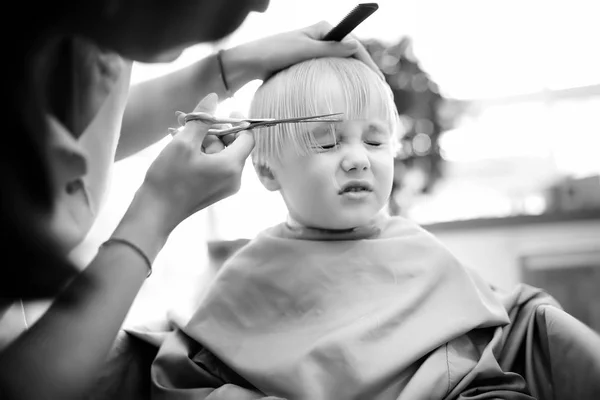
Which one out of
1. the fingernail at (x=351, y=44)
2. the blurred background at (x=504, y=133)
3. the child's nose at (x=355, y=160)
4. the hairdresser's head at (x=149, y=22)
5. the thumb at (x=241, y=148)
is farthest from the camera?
the blurred background at (x=504, y=133)

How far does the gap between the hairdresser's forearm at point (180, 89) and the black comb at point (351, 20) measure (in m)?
0.14

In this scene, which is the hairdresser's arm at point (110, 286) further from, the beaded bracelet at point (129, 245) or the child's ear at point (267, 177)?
the child's ear at point (267, 177)

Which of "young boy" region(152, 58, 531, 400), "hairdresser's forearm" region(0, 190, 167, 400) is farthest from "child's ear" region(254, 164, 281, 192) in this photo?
"hairdresser's forearm" region(0, 190, 167, 400)

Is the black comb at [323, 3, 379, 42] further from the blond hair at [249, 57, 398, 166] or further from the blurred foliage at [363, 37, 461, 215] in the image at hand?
the blurred foliage at [363, 37, 461, 215]

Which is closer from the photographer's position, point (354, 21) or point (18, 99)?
point (18, 99)

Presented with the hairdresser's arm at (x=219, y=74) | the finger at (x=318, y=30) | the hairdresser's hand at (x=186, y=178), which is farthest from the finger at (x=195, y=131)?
the finger at (x=318, y=30)

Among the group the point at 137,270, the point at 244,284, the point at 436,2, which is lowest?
the point at 244,284

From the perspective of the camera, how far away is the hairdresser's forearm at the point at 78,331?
52 cm

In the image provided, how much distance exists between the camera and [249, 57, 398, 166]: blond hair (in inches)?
33.6

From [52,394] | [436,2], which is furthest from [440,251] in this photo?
[436,2]

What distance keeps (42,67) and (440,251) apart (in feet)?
2.08

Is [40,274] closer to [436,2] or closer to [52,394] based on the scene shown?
[52,394]

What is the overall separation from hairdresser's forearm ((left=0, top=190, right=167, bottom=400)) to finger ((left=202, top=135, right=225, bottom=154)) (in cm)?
18

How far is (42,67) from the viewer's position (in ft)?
1.58
